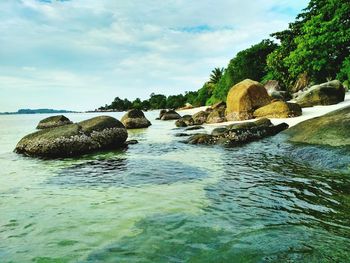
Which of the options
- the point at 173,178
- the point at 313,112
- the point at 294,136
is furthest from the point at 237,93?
the point at 173,178

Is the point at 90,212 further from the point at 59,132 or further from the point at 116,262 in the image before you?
the point at 59,132

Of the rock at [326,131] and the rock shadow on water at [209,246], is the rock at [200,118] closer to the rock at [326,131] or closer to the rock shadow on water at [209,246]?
the rock at [326,131]

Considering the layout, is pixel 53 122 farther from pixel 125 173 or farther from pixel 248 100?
pixel 125 173

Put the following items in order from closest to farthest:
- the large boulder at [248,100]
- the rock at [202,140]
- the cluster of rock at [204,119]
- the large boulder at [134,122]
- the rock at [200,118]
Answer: the rock at [202,140]
the large boulder at [248,100]
the cluster of rock at [204,119]
the rock at [200,118]
the large boulder at [134,122]

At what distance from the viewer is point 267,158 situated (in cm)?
930

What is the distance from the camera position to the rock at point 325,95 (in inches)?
828

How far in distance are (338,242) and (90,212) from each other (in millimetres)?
3416

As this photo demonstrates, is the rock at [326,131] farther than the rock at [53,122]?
No

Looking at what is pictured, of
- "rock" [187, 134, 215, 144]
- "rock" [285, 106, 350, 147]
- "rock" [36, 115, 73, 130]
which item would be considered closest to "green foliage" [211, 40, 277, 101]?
"rock" [36, 115, 73, 130]

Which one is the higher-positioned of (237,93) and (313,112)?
(237,93)

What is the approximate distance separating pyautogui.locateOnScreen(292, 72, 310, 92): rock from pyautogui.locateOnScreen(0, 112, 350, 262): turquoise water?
31.3m

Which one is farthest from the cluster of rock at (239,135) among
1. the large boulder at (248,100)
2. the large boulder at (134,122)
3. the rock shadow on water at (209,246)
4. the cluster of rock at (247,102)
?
the large boulder at (134,122)

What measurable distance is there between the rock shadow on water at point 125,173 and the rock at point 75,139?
2.15 meters

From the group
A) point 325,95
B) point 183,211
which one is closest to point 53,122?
point 325,95
